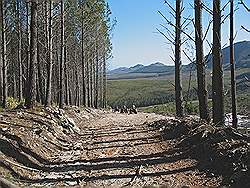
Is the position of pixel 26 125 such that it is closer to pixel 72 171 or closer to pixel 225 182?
pixel 72 171

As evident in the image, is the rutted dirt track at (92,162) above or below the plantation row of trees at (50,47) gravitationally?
below

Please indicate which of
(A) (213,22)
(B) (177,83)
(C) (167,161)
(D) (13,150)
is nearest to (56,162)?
(D) (13,150)

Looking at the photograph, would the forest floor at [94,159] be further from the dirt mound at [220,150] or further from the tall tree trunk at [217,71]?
A: the tall tree trunk at [217,71]

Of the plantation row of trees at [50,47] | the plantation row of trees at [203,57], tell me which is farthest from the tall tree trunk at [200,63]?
the plantation row of trees at [50,47]

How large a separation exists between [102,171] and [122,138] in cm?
572

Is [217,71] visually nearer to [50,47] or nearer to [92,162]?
[92,162]

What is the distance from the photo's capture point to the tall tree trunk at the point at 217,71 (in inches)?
533

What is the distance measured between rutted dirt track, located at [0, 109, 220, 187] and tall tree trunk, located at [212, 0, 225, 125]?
1.79m

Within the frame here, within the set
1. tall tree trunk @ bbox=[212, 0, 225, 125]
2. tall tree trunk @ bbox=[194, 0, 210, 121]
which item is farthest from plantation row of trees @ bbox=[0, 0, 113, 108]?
tall tree trunk @ bbox=[212, 0, 225, 125]

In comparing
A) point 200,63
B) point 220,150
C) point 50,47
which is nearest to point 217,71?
point 200,63

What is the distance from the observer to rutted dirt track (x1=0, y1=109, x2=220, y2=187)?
8.73 meters

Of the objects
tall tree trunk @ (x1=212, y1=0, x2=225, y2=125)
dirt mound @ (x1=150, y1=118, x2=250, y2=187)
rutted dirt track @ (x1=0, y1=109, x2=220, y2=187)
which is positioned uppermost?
tall tree trunk @ (x1=212, y1=0, x2=225, y2=125)

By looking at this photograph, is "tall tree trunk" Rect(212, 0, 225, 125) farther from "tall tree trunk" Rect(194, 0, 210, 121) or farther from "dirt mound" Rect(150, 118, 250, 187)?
"tall tree trunk" Rect(194, 0, 210, 121)

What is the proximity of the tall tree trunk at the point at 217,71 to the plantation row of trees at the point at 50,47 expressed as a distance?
8.12m
